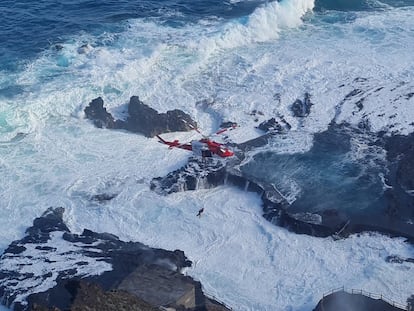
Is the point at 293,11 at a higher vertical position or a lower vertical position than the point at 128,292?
higher

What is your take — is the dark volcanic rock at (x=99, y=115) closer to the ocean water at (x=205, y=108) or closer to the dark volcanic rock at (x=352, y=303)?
the ocean water at (x=205, y=108)

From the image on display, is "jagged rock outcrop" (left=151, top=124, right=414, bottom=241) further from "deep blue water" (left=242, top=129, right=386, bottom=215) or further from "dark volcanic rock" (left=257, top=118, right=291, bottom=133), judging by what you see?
"dark volcanic rock" (left=257, top=118, right=291, bottom=133)

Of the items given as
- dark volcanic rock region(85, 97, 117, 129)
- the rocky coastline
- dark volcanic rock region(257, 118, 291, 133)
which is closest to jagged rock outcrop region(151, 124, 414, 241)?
the rocky coastline

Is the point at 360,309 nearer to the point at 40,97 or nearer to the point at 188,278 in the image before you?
the point at 188,278

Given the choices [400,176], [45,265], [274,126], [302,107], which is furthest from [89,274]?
[302,107]

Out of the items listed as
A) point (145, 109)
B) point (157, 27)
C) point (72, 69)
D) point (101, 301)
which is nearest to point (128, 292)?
point (101, 301)

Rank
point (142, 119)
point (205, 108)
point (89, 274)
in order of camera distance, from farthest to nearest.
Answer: point (205, 108)
point (142, 119)
point (89, 274)

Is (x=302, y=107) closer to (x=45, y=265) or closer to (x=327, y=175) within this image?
(x=327, y=175)
